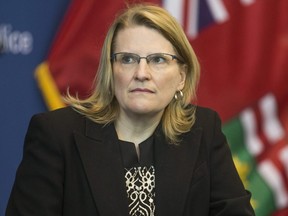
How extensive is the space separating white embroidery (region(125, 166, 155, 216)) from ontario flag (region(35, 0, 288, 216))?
103cm

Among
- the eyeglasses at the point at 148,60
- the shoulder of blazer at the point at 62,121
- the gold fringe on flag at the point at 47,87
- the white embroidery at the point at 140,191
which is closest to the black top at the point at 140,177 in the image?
the white embroidery at the point at 140,191

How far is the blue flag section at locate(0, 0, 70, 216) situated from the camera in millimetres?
2631

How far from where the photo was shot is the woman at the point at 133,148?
68.6 inches

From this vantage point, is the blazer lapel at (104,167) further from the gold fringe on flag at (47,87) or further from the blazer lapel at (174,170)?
the gold fringe on flag at (47,87)

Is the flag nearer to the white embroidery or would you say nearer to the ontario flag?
the ontario flag

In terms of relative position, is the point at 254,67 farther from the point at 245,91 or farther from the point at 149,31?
the point at 149,31

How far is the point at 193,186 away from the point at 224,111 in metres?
1.04

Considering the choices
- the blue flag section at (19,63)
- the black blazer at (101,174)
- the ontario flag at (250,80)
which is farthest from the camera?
the ontario flag at (250,80)

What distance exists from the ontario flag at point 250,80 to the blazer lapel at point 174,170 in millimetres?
907

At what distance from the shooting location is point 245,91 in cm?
282

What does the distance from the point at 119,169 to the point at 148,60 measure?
321mm

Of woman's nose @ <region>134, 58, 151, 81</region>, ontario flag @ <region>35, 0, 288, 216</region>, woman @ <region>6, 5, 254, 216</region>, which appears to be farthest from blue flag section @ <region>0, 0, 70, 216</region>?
woman's nose @ <region>134, 58, 151, 81</region>

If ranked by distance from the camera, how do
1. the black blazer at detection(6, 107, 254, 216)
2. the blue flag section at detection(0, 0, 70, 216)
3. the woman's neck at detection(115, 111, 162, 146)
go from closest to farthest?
the black blazer at detection(6, 107, 254, 216) < the woman's neck at detection(115, 111, 162, 146) < the blue flag section at detection(0, 0, 70, 216)

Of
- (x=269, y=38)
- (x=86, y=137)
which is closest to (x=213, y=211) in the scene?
(x=86, y=137)
